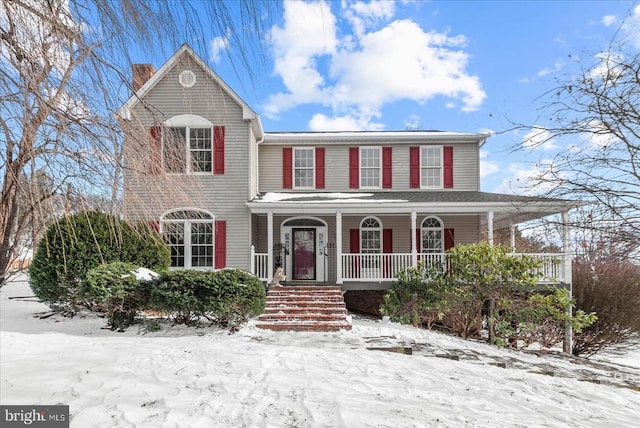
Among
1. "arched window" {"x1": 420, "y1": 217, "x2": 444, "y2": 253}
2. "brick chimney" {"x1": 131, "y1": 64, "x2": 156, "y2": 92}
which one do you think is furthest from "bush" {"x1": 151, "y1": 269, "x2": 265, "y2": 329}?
"arched window" {"x1": 420, "y1": 217, "x2": 444, "y2": 253}

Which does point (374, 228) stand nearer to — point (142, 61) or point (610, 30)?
point (610, 30)

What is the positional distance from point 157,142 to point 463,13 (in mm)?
2372

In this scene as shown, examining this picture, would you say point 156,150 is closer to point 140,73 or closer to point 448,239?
point 140,73

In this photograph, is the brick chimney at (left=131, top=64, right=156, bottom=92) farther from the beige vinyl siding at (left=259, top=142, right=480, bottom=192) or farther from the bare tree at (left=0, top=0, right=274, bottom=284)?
the beige vinyl siding at (left=259, top=142, right=480, bottom=192)

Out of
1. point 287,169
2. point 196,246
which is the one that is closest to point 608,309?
point 287,169

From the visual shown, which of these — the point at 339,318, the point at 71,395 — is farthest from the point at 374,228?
the point at 71,395

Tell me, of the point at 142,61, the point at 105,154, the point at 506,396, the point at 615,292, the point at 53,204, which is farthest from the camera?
the point at 615,292

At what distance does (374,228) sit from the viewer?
1402cm

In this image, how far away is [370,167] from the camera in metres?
14.4

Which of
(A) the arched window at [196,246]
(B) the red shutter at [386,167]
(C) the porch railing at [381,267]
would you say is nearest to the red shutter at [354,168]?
(B) the red shutter at [386,167]

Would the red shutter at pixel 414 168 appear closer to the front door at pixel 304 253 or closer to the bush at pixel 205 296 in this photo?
the front door at pixel 304 253

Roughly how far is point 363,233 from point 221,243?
509cm

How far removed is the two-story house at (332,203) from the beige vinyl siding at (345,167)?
37mm
